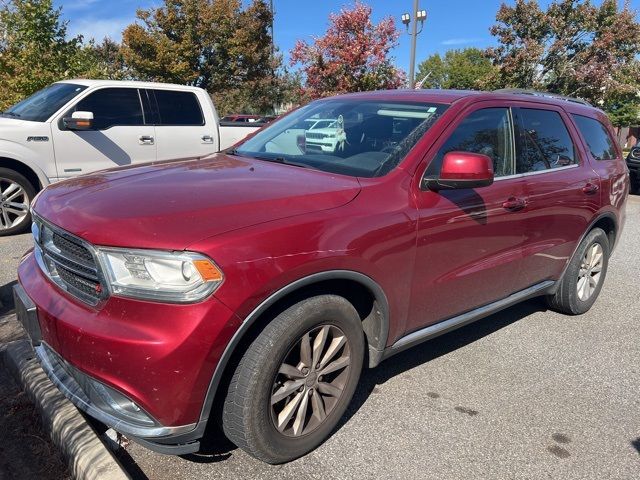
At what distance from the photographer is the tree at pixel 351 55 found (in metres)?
18.0

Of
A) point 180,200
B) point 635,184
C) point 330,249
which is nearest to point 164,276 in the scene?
point 180,200

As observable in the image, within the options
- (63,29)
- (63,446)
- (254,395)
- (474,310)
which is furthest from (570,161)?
(63,29)

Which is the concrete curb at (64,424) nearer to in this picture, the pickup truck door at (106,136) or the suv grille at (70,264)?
the suv grille at (70,264)

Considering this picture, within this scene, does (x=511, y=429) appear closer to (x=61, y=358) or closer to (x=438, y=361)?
(x=438, y=361)

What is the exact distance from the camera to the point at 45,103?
6.90 metres

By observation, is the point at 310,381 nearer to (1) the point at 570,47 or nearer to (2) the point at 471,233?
(2) the point at 471,233

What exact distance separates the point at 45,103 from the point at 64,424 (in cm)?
559

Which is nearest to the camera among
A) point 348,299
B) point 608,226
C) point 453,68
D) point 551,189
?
point 348,299

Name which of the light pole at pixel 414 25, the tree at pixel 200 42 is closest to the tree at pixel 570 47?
the light pole at pixel 414 25

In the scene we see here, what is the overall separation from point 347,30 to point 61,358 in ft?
58.1

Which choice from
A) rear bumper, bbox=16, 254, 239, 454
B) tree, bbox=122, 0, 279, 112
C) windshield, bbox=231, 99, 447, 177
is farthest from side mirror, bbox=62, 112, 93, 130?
tree, bbox=122, 0, 279, 112

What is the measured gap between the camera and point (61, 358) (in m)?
2.32

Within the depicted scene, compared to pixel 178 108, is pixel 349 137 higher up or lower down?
lower down

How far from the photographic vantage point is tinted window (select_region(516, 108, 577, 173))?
371cm
